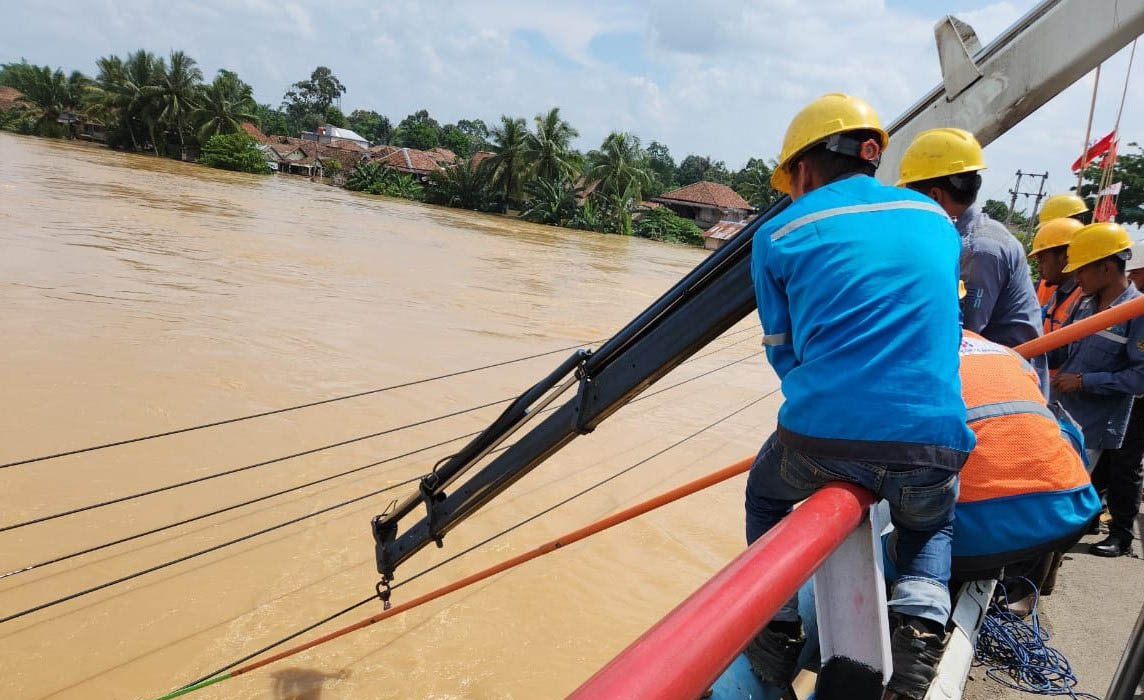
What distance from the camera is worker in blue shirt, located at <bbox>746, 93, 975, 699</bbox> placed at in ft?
4.34

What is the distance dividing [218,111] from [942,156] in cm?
5731

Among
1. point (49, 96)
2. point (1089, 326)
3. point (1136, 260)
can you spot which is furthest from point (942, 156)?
point (49, 96)

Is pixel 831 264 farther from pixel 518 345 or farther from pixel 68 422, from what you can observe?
pixel 518 345

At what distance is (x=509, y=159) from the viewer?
44.8 m

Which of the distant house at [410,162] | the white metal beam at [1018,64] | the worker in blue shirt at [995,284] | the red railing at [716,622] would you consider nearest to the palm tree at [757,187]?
the distant house at [410,162]

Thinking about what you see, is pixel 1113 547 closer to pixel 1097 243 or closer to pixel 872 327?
pixel 1097 243

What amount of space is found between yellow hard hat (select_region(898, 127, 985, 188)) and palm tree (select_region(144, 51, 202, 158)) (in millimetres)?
58639

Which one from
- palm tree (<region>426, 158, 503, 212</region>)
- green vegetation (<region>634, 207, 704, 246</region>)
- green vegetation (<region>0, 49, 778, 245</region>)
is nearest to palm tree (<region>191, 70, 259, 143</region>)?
green vegetation (<region>0, 49, 778, 245</region>)

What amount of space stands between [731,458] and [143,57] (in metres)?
60.7

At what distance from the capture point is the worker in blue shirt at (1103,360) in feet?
11.8

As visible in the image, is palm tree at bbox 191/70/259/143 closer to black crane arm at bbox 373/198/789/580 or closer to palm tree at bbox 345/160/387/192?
palm tree at bbox 345/160/387/192

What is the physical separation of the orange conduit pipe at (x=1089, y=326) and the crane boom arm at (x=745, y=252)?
728 mm

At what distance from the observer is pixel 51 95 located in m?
57.1

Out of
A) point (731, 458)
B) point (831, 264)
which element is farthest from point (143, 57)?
point (831, 264)
